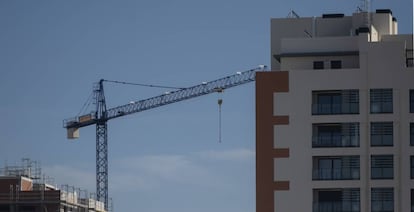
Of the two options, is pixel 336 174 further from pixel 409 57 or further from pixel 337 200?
pixel 409 57

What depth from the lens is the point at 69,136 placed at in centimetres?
19962

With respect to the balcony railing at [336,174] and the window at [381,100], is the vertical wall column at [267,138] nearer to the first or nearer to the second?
the balcony railing at [336,174]

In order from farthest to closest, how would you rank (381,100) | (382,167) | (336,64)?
(336,64), (381,100), (382,167)

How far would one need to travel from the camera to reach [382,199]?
72438 millimetres

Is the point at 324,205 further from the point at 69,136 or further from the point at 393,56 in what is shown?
the point at 69,136

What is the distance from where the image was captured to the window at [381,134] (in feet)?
241

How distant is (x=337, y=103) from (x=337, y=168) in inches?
136

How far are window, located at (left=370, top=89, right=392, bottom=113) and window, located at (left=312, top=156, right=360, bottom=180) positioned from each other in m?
2.87

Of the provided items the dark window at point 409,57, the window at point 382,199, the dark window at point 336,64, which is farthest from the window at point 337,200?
the dark window at point 409,57

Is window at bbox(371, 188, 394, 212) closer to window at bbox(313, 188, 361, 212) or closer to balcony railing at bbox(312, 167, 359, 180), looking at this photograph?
window at bbox(313, 188, 361, 212)

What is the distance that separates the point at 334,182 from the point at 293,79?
19.3ft

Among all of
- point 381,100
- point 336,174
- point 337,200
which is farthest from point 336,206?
point 381,100

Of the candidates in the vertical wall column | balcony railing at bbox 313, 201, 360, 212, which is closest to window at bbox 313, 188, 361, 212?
balcony railing at bbox 313, 201, 360, 212

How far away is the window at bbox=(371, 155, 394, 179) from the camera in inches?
2869
